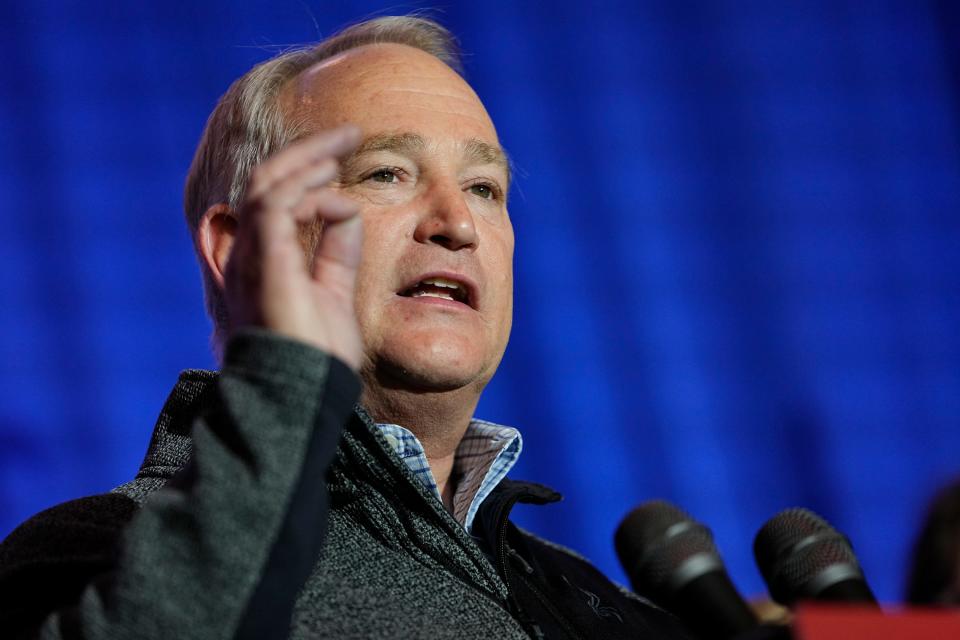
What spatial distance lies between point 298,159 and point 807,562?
1.90ft

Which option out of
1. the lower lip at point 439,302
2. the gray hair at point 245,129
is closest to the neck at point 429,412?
the lower lip at point 439,302

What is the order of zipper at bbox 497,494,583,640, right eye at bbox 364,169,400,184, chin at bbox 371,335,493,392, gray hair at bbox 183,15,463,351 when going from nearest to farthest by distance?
1. zipper at bbox 497,494,583,640
2. chin at bbox 371,335,493,392
3. right eye at bbox 364,169,400,184
4. gray hair at bbox 183,15,463,351

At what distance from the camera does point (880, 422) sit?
2.57 metres

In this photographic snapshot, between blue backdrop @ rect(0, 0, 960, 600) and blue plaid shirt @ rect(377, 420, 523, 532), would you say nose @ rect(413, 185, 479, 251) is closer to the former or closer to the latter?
blue plaid shirt @ rect(377, 420, 523, 532)

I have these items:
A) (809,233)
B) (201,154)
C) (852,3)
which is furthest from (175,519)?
(852,3)

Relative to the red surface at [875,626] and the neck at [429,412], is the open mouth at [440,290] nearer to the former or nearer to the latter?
the neck at [429,412]

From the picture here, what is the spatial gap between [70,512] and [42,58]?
134 cm

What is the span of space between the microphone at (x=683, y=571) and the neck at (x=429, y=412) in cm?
39

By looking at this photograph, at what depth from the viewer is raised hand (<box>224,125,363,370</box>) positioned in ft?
2.78

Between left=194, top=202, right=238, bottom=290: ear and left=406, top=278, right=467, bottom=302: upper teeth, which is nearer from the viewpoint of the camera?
left=406, top=278, right=467, bottom=302: upper teeth

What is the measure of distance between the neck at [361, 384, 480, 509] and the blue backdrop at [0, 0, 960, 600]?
2.87 ft

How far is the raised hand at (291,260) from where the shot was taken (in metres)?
0.85

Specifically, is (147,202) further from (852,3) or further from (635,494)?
(852,3)

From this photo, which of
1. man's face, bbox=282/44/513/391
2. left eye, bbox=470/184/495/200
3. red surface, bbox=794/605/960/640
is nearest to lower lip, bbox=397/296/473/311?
man's face, bbox=282/44/513/391
